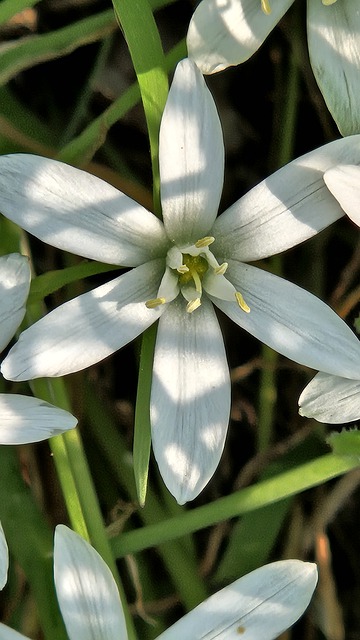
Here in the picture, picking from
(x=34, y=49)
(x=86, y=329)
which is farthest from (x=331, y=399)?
(x=34, y=49)

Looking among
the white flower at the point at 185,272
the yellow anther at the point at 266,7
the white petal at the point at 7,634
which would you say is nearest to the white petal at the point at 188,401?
the white flower at the point at 185,272

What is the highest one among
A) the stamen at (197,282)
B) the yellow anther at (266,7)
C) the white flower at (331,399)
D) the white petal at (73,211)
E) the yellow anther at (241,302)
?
the yellow anther at (266,7)

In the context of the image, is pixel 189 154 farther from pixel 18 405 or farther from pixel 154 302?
pixel 18 405

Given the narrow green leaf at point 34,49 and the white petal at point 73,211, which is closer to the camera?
the white petal at point 73,211

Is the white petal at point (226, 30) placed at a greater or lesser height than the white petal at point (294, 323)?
greater

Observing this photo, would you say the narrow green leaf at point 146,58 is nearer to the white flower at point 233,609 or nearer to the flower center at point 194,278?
the flower center at point 194,278

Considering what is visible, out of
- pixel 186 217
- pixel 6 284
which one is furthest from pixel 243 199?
pixel 6 284
